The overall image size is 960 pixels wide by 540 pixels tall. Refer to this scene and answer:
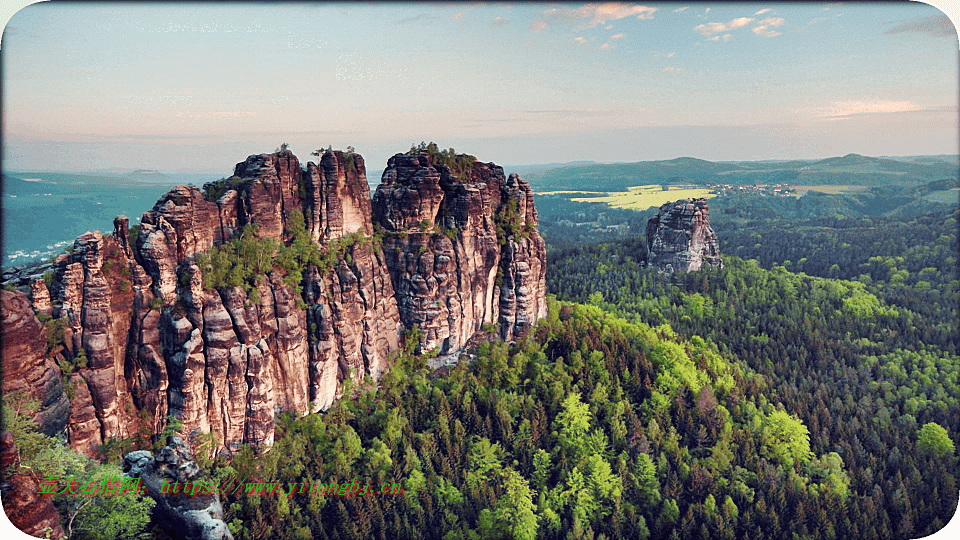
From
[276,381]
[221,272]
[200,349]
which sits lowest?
[276,381]

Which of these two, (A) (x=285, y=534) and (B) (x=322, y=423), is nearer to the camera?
(A) (x=285, y=534)

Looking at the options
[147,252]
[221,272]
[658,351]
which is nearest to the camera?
[147,252]

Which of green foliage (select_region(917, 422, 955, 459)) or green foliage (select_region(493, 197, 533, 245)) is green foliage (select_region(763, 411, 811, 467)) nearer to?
green foliage (select_region(917, 422, 955, 459))

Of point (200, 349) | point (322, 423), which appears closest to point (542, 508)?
point (322, 423)

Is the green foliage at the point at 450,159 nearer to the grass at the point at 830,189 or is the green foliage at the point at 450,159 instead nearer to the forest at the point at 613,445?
the forest at the point at 613,445

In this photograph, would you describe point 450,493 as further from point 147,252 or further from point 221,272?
point 147,252

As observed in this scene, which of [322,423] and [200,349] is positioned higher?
[200,349]

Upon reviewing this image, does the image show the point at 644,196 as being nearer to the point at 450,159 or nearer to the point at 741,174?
the point at 741,174
